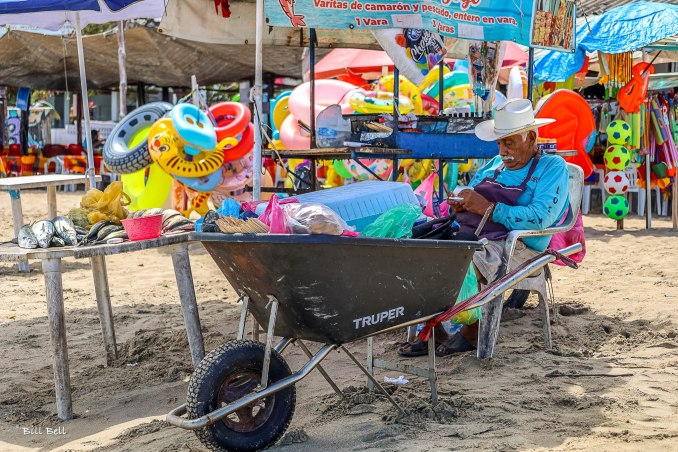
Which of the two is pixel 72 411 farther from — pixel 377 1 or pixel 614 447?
pixel 377 1

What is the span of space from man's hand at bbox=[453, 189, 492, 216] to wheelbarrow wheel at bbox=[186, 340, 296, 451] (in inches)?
66.5

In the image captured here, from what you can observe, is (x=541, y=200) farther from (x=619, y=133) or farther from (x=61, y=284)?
(x=619, y=133)

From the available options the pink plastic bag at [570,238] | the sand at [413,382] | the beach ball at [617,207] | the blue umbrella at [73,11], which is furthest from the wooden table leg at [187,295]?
the beach ball at [617,207]


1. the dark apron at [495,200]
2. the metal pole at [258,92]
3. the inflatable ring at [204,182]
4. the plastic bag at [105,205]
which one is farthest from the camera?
the inflatable ring at [204,182]

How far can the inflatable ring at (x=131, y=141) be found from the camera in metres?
9.11

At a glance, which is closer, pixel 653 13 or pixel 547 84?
pixel 653 13

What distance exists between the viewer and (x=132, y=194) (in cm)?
980

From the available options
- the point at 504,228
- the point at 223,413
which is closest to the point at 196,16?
the point at 504,228

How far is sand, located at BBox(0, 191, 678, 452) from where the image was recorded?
11.0 feet

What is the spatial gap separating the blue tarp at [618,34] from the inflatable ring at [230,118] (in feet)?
12.1

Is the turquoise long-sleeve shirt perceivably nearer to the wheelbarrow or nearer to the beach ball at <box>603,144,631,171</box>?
the wheelbarrow

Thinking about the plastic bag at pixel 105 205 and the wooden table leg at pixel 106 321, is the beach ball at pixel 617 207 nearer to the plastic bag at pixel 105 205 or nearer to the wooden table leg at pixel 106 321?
the wooden table leg at pixel 106 321

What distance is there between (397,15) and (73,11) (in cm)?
292

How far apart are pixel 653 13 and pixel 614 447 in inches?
309
